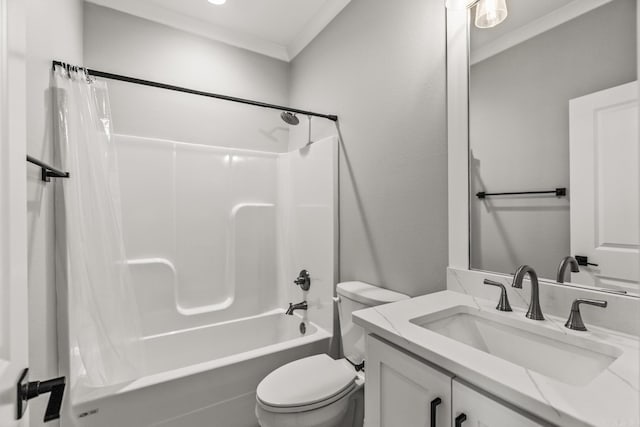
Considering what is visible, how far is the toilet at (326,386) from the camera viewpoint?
1233 mm

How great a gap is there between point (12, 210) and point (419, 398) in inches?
39.7

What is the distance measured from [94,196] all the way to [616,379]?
6.13 ft

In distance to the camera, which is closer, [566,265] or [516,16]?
[566,265]

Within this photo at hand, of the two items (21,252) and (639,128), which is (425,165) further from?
(21,252)

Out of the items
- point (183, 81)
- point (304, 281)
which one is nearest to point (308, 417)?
point (304, 281)

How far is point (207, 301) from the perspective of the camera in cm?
233

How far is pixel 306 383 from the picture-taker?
4.46 ft

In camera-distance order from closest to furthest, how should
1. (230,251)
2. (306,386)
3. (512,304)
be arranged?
(512,304), (306,386), (230,251)

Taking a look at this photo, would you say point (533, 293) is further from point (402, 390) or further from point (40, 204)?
point (40, 204)

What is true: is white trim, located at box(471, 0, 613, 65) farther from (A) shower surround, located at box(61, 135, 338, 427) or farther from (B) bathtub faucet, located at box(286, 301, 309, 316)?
(B) bathtub faucet, located at box(286, 301, 309, 316)

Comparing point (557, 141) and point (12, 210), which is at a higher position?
point (557, 141)

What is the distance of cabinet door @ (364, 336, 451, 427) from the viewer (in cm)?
75

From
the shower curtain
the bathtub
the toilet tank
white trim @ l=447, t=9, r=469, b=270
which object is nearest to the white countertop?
white trim @ l=447, t=9, r=469, b=270

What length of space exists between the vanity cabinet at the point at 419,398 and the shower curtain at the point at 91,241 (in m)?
1.15
